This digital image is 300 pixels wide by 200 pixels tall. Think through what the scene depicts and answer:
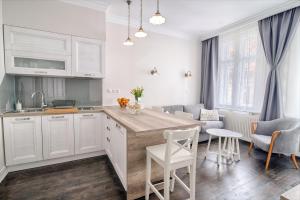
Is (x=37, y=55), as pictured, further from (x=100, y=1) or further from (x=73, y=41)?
(x=100, y=1)

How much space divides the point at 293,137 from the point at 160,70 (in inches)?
121

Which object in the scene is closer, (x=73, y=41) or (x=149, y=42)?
(x=73, y=41)

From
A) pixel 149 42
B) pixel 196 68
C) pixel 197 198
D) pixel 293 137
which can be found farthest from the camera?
pixel 196 68

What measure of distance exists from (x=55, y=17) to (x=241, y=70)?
4.31m

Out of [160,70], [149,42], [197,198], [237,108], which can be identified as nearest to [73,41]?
[149,42]

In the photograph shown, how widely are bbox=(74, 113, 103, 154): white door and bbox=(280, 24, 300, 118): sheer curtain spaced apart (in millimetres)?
3753

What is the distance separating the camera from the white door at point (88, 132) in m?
2.65

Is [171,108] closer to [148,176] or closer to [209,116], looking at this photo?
[209,116]

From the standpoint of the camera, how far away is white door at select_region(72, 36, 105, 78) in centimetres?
275

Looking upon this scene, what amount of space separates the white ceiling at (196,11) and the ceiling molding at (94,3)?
0.02 metres

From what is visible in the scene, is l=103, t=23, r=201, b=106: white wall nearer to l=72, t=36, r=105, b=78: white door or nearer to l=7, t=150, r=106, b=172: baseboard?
l=72, t=36, r=105, b=78: white door

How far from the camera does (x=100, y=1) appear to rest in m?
2.75

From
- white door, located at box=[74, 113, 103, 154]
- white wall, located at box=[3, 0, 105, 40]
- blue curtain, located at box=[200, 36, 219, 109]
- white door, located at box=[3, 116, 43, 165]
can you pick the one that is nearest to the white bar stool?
white door, located at box=[74, 113, 103, 154]

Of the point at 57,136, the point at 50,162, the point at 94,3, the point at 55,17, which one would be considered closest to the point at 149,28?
the point at 94,3
